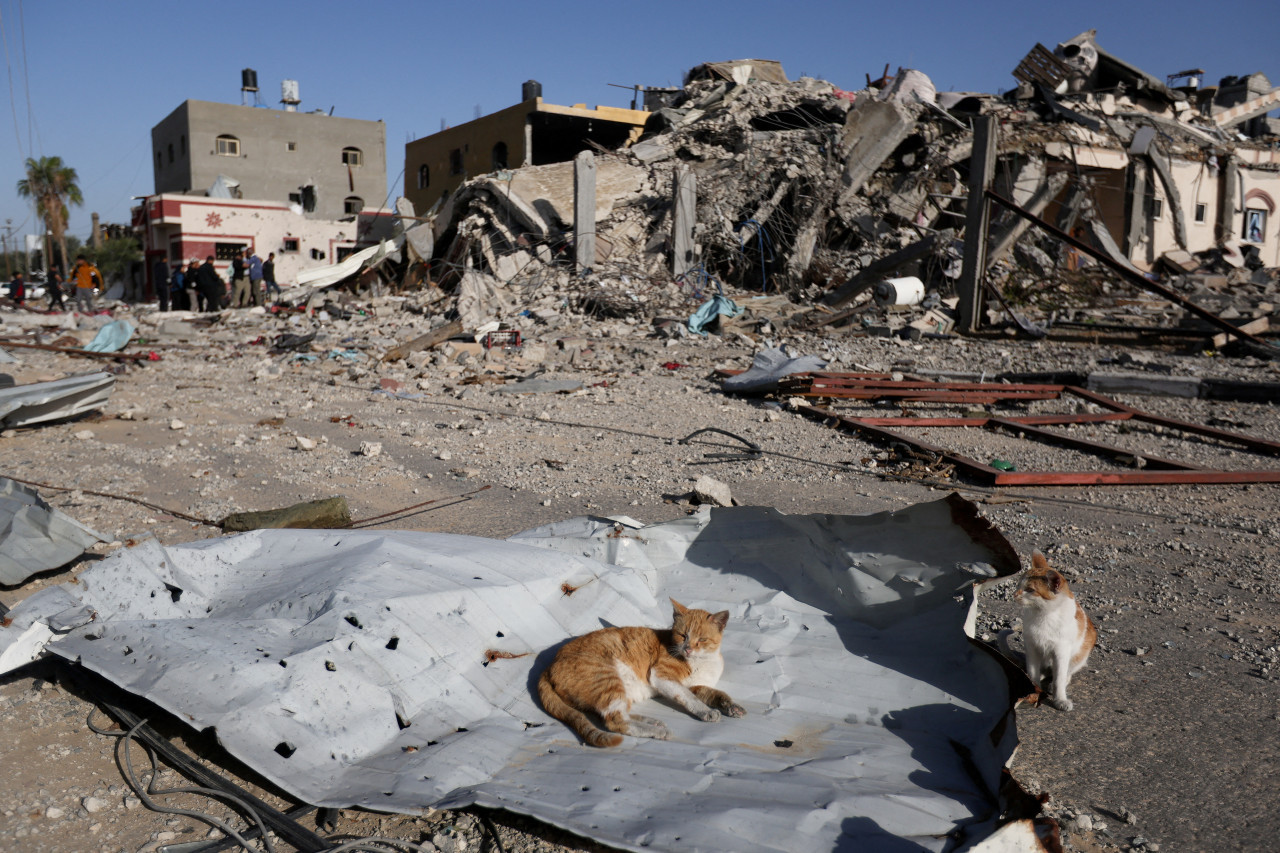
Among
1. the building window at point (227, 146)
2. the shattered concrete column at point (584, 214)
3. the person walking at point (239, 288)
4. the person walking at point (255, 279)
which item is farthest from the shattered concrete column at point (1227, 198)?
the building window at point (227, 146)

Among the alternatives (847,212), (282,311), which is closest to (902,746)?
(847,212)

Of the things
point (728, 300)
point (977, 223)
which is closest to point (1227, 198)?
point (977, 223)

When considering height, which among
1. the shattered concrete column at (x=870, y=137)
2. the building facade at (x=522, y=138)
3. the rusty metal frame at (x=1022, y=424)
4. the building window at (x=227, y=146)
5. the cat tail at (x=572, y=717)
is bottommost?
the cat tail at (x=572, y=717)

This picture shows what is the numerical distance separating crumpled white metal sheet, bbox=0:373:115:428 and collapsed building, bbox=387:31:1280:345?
6.69 meters

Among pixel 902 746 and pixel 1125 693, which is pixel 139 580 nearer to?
pixel 902 746

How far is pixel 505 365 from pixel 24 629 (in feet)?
25.5

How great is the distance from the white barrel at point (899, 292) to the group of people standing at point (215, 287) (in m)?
16.2

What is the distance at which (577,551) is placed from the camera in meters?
3.01

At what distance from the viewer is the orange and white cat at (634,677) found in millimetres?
2191

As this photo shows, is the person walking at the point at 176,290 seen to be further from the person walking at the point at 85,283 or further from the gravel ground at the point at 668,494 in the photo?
the gravel ground at the point at 668,494

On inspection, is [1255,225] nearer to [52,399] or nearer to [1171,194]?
[1171,194]

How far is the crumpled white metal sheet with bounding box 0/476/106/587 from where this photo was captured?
3.14 meters

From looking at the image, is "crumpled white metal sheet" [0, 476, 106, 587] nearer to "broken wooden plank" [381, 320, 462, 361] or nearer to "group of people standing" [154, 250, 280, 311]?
"broken wooden plank" [381, 320, 462, 361]

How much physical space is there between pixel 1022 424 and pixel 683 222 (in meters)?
8.96
